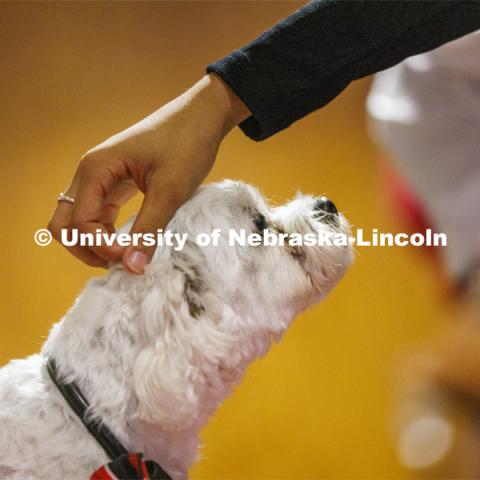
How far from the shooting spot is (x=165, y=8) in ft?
8.94

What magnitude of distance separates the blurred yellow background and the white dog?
4.58 ft

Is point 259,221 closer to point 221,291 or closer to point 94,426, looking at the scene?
point 221,291

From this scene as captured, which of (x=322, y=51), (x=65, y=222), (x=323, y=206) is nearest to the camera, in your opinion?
(x=322, y=51)

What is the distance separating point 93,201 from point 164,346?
0.29 meters

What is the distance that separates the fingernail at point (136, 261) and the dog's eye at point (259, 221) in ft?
0.88

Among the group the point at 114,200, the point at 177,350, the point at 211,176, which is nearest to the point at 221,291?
the point at 177,350

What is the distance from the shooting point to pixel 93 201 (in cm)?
117

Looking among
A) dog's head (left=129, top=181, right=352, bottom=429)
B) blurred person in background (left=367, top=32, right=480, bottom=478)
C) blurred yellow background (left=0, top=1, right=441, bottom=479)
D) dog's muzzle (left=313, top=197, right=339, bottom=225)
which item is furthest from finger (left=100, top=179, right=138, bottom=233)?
blurred yellow background (left=0, top=1, right=441, bottom=479)

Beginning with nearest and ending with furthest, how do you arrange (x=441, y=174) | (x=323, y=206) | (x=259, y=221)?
(x=441, y=174) → (x=259, y=221) → (x=323, y=206)

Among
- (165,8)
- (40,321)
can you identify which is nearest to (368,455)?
(40,321)

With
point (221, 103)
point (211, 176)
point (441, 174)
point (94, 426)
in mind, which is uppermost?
point (211, 176)

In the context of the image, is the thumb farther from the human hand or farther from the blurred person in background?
the blurred person in background

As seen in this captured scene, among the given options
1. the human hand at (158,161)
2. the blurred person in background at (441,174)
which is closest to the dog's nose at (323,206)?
the human hand at (158,161)

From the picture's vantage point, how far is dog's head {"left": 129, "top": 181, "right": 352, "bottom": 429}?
3.75 feet
